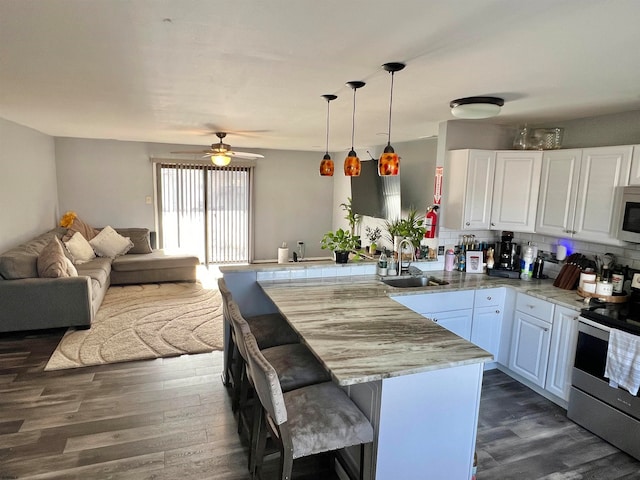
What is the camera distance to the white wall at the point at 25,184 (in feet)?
15.0

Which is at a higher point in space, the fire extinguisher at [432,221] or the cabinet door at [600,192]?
the cabinet door at [600,192]

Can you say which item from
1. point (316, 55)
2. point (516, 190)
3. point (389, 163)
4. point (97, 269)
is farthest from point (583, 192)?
point (97, 269)

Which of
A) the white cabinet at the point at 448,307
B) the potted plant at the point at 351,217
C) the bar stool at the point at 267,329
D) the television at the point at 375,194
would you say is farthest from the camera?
the potted plant at the point at 351,217

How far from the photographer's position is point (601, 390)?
9.05ft

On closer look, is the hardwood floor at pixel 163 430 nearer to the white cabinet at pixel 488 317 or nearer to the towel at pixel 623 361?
the white cabinet at pixel 488 317

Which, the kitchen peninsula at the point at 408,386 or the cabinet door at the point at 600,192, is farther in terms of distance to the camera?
the cabinet door at the point at 600,192

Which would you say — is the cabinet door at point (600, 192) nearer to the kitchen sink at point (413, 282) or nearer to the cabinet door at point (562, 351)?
the cabinet door at point (562, 351)

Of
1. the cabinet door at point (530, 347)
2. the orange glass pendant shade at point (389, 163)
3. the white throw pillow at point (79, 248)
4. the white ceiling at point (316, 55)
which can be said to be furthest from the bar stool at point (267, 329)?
the white throw pillow at point (79, 248)

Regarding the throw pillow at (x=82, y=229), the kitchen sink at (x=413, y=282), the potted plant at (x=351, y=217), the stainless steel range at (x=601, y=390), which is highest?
the potted plant at (x=351, y=217)

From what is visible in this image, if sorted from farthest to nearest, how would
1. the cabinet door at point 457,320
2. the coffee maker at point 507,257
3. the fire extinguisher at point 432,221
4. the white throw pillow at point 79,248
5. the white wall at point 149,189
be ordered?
the white wall at point 149,189 < the white throw pillow at point 79,248 < the fire extinguisher at point 432,221 < the coffee maker at point 507,257 < the cabinet door at point 457,320

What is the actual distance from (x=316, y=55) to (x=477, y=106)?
4.76 feet

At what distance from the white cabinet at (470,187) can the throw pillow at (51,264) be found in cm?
427

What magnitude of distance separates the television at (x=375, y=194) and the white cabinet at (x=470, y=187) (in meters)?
1.76

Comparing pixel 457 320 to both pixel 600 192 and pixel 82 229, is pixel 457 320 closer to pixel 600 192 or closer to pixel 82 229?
pixel 600 192
